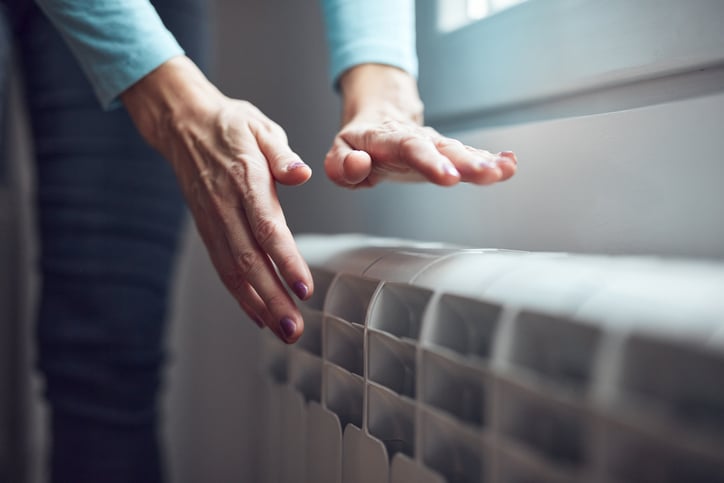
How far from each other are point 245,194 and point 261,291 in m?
0.07

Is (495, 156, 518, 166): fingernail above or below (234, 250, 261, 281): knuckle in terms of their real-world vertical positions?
above

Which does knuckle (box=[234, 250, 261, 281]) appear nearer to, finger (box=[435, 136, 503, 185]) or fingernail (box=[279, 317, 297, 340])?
fingernail (box=[279, 317, 297, 340])

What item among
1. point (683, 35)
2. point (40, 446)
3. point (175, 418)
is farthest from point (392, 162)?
point (40, 446)

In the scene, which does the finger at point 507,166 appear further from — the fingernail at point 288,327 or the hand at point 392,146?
the fingernail at point 288,327

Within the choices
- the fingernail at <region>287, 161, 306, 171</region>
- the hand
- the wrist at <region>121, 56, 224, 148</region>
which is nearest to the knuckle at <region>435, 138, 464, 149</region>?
the hand

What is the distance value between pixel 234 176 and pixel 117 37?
0.17m

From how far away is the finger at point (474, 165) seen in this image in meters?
0.40

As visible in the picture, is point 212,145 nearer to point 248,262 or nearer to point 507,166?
point 248,262

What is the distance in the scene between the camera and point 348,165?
47 cm

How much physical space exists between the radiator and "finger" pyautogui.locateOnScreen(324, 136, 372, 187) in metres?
0.06

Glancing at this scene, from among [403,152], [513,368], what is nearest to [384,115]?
[403,152]

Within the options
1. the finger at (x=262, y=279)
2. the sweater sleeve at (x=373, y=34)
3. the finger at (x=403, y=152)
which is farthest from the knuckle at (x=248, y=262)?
the sweater sleeve at (x=373, y=34)

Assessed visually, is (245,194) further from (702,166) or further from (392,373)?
(702,166)

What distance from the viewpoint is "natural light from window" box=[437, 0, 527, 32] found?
66cm
